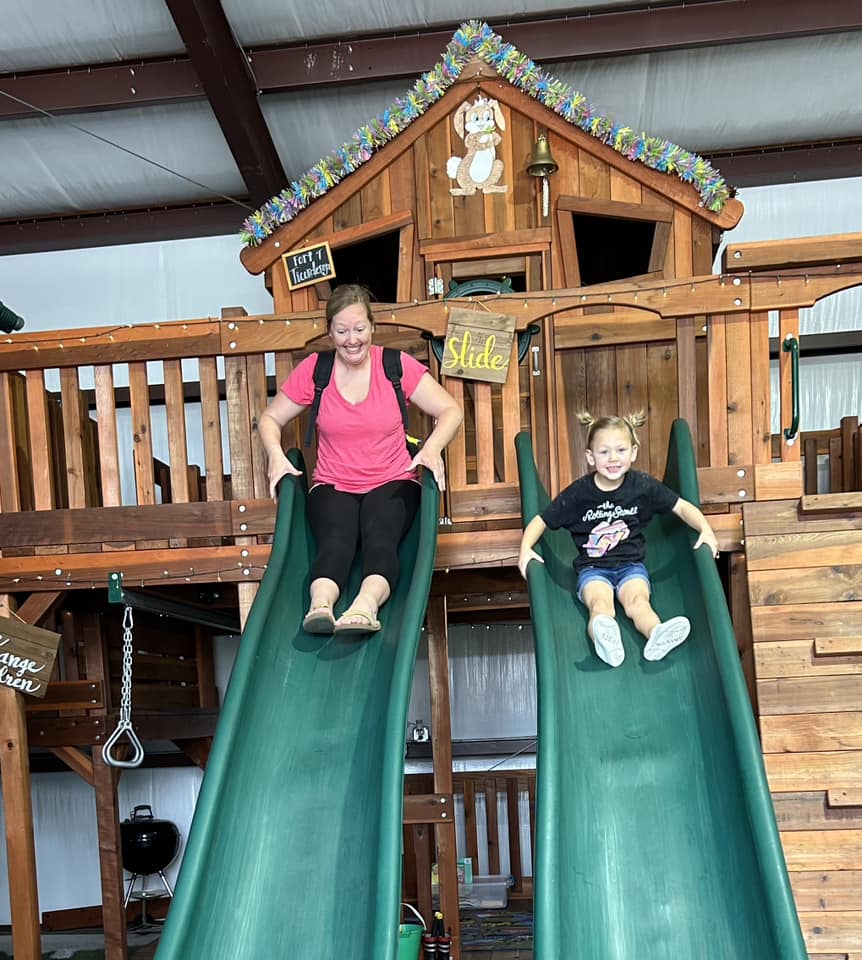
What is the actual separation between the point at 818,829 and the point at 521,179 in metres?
3.30

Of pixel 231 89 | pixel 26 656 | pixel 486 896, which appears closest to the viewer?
pixel 26 656

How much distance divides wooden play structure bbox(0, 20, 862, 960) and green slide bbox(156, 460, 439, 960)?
784mm

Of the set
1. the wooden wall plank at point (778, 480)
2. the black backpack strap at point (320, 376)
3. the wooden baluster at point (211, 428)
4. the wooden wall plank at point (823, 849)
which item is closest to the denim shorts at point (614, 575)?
the wooden wall plank at point (778, 480)

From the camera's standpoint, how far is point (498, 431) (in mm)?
5418

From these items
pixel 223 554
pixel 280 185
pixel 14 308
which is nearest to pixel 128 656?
pixel 223 554

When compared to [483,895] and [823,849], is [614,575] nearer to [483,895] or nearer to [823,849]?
[823,849]

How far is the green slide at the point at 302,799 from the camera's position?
2275 millimetres

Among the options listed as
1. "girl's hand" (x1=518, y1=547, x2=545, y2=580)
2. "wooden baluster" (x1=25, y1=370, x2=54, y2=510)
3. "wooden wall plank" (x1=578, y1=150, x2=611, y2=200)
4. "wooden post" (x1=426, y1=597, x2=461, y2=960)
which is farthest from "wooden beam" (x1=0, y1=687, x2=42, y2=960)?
"wooden wall plank" (x1=578, y1=150, x2=611, y2=200)

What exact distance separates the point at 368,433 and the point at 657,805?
61.7 inches

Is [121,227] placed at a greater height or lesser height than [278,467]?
greater

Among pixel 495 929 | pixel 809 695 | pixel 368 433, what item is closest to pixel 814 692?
pixel 809 695

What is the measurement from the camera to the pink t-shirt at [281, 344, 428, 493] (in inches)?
133

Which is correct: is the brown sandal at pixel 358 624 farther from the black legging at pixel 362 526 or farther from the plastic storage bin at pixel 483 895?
the plastic storage bin at pixel 483 895

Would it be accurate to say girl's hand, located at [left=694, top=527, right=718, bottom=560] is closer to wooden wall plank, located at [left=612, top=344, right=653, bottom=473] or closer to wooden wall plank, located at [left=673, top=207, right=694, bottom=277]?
wooden wall plank, located at [left=612, top=344, right=653, bottom=473]
